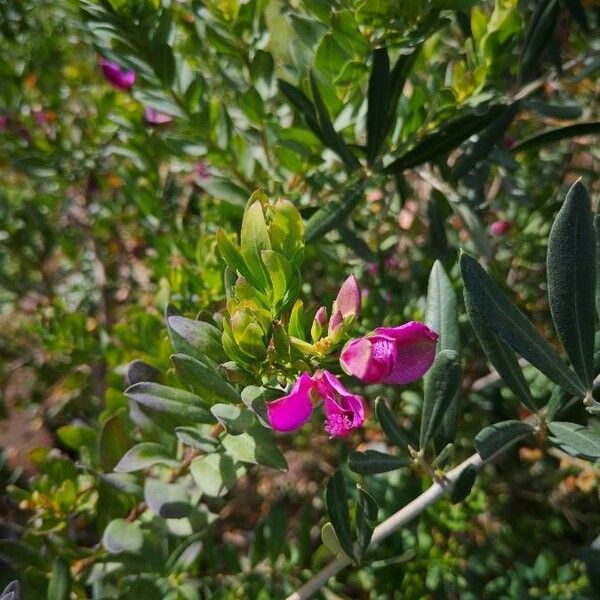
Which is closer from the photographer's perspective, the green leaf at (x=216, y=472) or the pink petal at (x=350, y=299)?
the pink petal at (x=350, y=299)

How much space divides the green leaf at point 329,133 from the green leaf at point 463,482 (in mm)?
531

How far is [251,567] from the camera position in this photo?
4.42 feet

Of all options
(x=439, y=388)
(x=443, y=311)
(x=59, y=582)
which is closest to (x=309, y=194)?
(x=443, y=311)

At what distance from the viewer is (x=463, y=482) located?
78cm

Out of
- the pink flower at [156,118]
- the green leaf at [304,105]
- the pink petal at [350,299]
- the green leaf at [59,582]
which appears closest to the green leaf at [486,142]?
the green leaf at [304,105]

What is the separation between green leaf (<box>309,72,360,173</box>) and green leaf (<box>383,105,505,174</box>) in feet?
0.25

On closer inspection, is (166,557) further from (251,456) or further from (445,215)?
(445,215)

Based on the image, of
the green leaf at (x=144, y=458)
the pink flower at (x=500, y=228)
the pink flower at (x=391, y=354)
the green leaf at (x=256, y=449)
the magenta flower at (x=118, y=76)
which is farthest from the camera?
the pink flower at (x=500, y=228)

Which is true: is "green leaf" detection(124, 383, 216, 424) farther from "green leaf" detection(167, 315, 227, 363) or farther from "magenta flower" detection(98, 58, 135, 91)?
"magenta flower" detection(98, 58, 135, 91)

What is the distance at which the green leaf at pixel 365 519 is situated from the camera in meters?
0.80

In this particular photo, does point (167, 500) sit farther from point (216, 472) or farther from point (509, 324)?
point (509, 324)

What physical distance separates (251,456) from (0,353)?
206 cm

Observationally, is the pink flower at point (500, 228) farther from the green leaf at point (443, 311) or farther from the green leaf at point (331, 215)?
the green leaf at point (443, 311)

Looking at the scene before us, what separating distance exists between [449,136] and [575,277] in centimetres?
36
